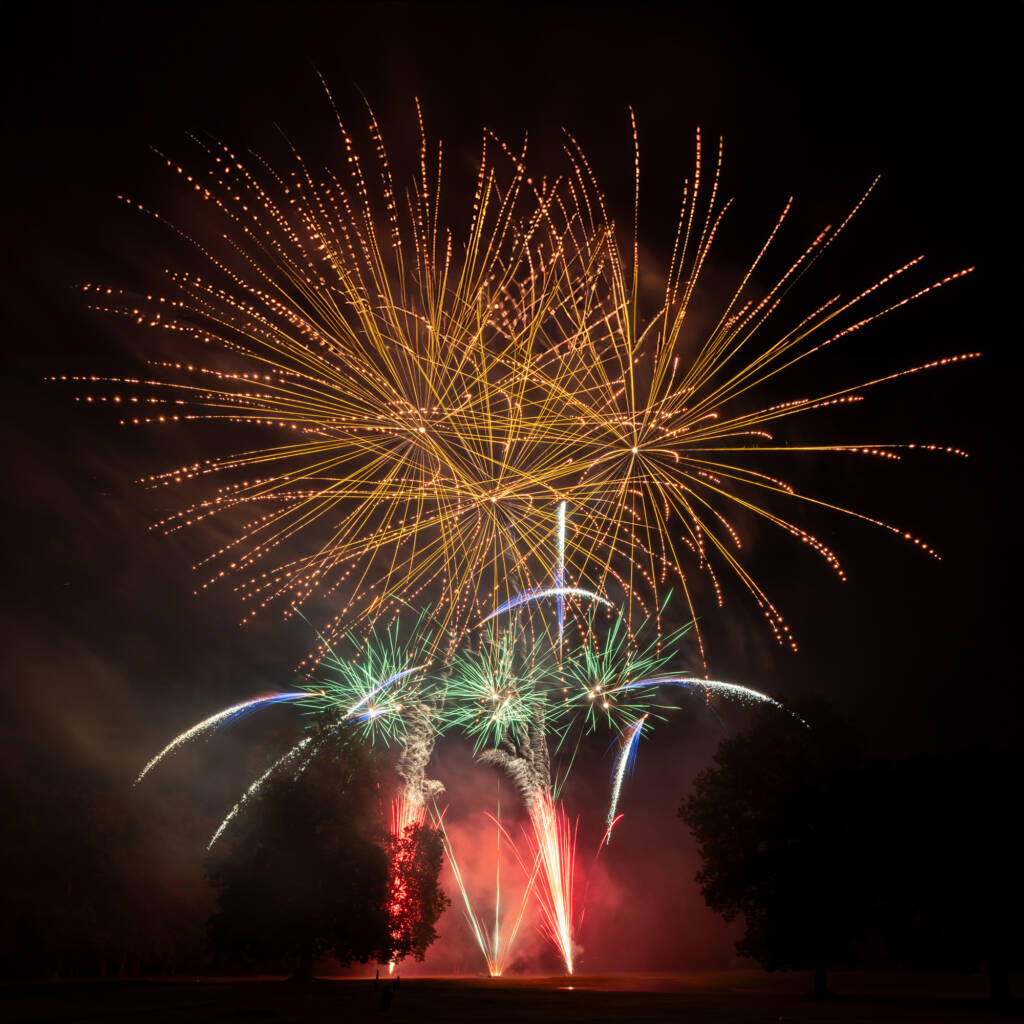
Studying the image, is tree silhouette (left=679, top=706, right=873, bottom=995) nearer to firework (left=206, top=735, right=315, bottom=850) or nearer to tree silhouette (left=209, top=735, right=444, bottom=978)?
tree silhouette (left=209, top=735, right=444, bottom=978)

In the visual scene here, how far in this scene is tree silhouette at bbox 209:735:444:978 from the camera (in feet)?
135

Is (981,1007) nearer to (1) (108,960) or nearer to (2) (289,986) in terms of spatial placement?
(2) (289,986)

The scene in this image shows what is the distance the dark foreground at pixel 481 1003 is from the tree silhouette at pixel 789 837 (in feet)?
8.30

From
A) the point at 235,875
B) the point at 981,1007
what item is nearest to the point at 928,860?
the point at 981,1007

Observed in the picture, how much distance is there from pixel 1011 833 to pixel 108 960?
44600 mm

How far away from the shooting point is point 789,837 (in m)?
41.6

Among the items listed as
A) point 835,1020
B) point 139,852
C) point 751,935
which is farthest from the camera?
point 139,852

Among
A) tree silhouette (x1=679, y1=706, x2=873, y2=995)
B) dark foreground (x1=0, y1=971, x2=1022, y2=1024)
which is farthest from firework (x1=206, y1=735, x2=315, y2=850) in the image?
tree silhouette (x1=679, y1=706, x2=873, y2=995)

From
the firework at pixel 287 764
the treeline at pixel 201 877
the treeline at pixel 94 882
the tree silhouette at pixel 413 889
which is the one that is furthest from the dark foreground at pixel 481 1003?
the firework at pixel 287 764

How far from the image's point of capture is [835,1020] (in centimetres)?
2647

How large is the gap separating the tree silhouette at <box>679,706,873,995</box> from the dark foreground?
8.30ft

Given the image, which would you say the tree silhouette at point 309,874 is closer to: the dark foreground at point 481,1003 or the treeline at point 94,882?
the dark foreground at point 481,1003

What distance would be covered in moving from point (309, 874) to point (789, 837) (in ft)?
71.1

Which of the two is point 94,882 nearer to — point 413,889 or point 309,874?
point 309,874
